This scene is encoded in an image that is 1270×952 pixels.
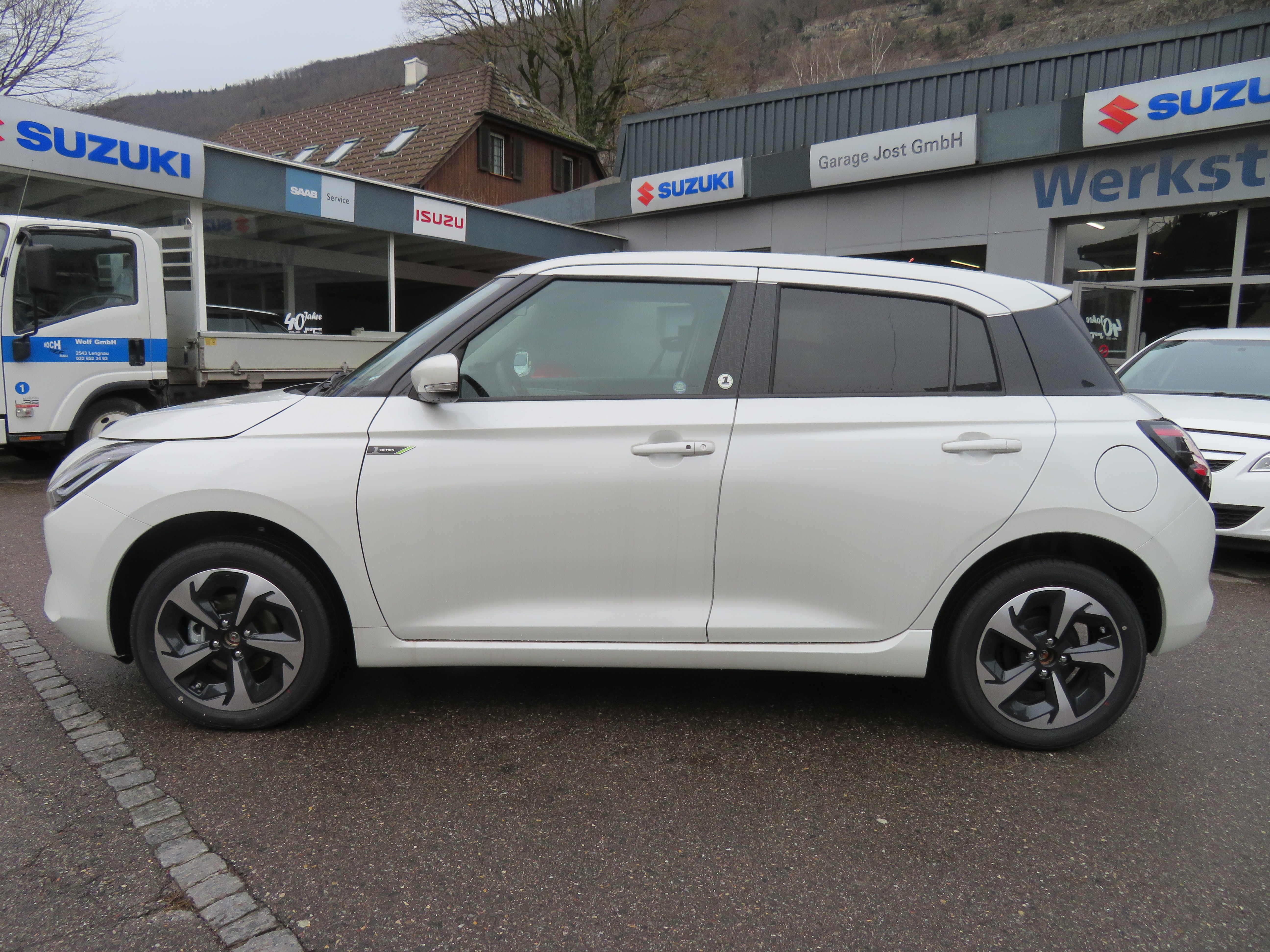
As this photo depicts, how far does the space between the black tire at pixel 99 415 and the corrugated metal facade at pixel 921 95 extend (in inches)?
459

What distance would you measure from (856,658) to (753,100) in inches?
606

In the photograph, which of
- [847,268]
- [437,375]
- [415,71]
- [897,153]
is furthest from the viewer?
[415,71]

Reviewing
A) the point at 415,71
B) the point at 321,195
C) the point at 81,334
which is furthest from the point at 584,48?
the point at 81,334

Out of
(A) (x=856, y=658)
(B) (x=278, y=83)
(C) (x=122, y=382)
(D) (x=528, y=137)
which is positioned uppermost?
(B) (x=278, y=83)

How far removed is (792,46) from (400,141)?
132 ft

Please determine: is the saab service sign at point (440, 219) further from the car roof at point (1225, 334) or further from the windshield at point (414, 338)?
the windshield at point (414, 338)

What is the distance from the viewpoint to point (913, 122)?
1442cm

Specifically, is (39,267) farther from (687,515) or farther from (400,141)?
(400,141)

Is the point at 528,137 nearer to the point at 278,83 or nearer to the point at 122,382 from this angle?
the point at 122,382

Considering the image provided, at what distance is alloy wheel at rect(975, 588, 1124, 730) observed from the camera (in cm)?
299

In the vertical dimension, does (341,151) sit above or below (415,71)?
below

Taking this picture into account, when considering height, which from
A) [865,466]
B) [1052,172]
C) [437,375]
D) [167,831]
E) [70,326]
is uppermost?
[1052,172]

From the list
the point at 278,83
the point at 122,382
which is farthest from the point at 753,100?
the point at 278,83

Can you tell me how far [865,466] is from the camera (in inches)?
116
